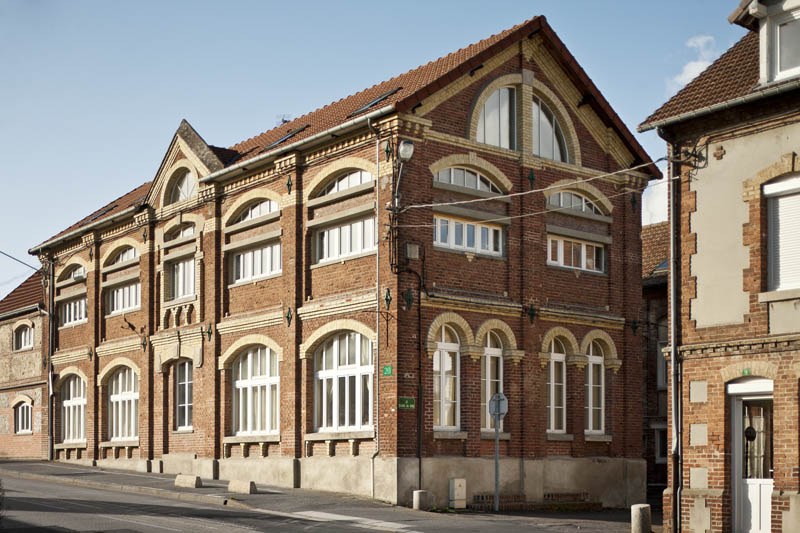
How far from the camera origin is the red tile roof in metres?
44.6

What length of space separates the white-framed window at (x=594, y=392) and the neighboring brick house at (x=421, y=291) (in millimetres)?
63

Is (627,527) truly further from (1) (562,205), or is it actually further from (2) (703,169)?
(1) (562,205)

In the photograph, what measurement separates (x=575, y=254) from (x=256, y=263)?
8.93 m

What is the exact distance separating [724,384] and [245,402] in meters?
16.1

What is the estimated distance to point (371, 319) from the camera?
26312 mm

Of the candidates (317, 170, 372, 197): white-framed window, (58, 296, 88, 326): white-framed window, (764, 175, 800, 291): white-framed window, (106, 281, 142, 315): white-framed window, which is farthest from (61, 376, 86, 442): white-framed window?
(764, 175, 800, 291): white-framed window

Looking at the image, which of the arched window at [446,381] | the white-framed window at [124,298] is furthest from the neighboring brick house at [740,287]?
the white-framed window at [124,298]

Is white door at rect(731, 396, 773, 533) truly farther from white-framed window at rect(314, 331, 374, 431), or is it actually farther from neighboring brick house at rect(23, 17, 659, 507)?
white-framed window at rect(314, 331, 374, 431)

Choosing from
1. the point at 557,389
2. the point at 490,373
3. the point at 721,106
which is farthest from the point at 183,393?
the point at 721,106

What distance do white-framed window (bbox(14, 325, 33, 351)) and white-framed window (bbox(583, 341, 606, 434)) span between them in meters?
24.3

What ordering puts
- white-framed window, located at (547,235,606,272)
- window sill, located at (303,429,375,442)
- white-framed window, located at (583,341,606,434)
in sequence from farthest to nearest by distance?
white-framed window, located at (583,341,606,434) < white-framed window, located at (547,235,606,272) < window sill, located at (303,429,375,442)

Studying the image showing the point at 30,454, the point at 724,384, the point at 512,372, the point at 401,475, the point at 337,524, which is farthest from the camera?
the point at 30,454

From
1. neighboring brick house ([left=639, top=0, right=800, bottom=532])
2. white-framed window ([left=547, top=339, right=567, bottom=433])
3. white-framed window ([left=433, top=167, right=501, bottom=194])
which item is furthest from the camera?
white-framed window ([left=547, top=339, right=567, bottom=433])

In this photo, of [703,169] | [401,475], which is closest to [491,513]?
[401,475]
